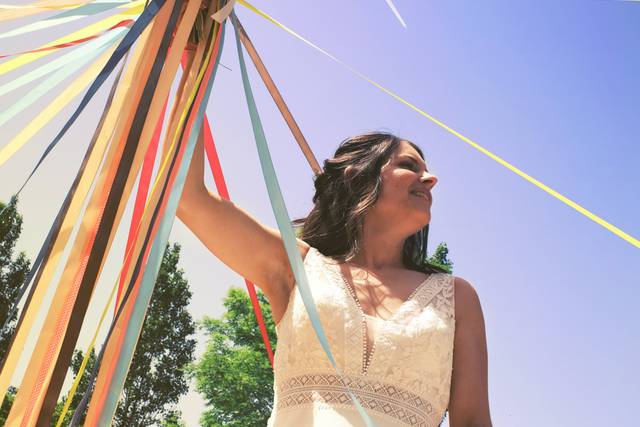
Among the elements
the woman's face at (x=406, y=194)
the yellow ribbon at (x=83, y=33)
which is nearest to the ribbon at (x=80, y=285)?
the yellow ribbon at (x=83, y=33)

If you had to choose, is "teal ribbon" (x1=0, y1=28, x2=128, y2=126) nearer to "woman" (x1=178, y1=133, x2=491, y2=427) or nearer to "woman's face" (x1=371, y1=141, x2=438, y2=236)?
"woman" (x1=178, y1=133, x2=491, y2=427)

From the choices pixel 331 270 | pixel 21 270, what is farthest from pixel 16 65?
pixel 21 270

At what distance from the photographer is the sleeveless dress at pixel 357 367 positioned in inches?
92.2

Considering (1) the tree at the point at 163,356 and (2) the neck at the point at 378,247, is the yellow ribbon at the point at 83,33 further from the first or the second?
(1) the tree at the point at 163,356

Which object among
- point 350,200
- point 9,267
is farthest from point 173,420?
point 350,200

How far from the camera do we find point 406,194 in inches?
115

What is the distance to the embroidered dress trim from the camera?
2.35 metres

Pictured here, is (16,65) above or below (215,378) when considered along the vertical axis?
below

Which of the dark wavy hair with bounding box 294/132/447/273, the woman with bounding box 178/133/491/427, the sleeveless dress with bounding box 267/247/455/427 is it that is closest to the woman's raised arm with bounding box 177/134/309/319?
the woman with bounding box 178/133/491/427

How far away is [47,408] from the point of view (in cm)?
113

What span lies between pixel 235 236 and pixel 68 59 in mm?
889

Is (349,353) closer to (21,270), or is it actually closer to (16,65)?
(16,65)

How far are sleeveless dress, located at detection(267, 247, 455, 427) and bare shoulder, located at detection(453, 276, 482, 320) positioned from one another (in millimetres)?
144

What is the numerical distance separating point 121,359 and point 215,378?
66.1ft
